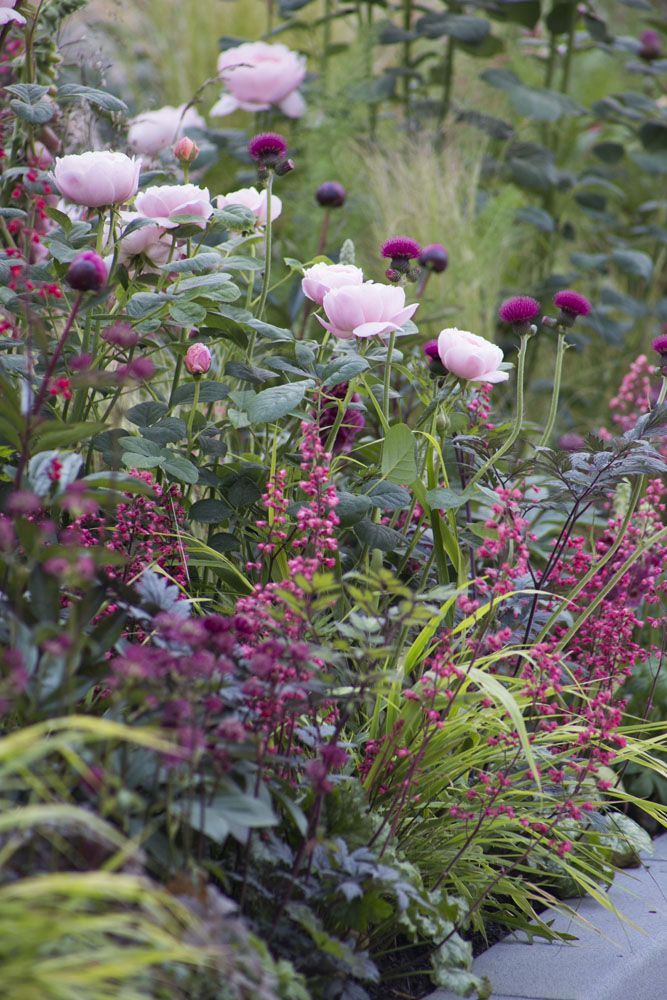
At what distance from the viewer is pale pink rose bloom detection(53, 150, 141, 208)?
5.34 ft

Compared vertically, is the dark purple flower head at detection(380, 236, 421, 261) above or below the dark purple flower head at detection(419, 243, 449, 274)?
above

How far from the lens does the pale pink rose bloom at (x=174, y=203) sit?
173 cm

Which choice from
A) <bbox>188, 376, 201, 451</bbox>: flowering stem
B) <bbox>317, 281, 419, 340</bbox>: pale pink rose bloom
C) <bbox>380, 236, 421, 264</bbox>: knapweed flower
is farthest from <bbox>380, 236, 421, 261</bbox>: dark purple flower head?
<bbox>188, 376, 201, 451</bbox>: flowering stem

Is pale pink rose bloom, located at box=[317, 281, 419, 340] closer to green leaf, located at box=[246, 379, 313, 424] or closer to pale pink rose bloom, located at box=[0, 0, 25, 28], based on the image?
green leaf, located at box=[246, 379, 313, 424]

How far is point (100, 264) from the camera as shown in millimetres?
1276

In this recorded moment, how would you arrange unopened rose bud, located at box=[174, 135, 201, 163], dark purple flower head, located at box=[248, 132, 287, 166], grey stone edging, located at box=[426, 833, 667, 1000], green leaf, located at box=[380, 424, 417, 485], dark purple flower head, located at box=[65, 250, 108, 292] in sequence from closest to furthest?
1. dark purple flower head, located at box=[65, 250, 108, 292]
2. grey stone edging, located at box=[426, 833, 667, 1000]
3. green leaf, located at box=[380, 424, 417, 485]
4. dark purple flower head, located at box=[248, 132, 287, 166]
5. unopened rose bud, located at box=[174, 135, 201, 163]

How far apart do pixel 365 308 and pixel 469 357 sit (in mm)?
169

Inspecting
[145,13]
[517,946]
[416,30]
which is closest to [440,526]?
[517,946]

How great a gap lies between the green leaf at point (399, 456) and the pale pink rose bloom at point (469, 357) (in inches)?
4.8

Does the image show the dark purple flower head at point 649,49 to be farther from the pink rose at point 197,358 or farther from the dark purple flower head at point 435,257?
the pink rose at point 197,358

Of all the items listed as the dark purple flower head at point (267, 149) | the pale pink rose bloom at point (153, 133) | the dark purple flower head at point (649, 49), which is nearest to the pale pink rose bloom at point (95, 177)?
the dark purple flower head at point (267, 149)

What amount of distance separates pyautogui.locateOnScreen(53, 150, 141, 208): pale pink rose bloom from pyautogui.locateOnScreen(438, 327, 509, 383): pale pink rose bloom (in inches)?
20.6

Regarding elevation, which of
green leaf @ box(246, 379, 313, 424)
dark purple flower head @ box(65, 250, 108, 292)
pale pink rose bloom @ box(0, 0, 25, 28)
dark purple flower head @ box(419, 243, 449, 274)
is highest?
pale pink rose bloom @ box(0, 0, 25, 28)

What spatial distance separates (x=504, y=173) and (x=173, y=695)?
11.7 ft
